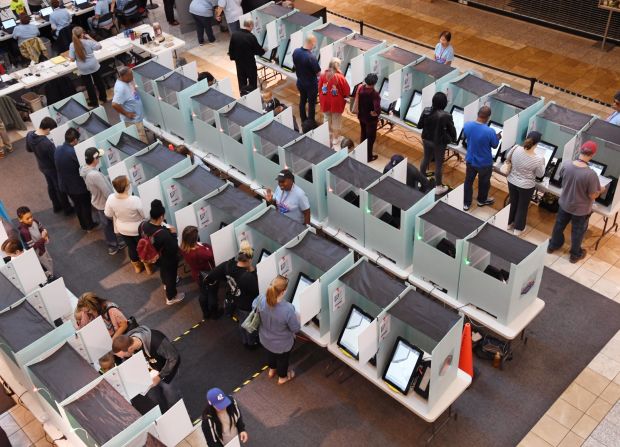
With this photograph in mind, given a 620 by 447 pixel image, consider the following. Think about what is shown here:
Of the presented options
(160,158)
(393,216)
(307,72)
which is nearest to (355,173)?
(393,216)

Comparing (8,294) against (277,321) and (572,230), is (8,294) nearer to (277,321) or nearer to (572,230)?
(277,321)

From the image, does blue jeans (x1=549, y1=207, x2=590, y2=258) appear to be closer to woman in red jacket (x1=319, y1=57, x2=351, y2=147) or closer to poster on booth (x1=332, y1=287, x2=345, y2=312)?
poster on booth (x1=332, y1=287, x2=345, y2=312)

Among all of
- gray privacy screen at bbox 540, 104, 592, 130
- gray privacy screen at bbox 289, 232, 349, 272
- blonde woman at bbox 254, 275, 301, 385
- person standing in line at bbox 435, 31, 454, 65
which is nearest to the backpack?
blonde woman at bbox 254, 275, 301, 385

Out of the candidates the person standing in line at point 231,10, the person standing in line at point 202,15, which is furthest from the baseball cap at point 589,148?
the person standing in line at point 202,15

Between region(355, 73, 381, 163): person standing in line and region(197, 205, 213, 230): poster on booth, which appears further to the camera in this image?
region(355, 73, 381, 163): person standing in line

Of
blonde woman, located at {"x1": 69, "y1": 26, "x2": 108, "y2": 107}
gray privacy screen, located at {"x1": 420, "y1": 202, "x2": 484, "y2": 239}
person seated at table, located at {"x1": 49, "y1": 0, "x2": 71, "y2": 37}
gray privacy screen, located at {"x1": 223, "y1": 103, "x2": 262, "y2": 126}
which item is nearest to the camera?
gray privacy screen, located at {"x1": 420, "y1": 202, "x2": 484, "y2": 239}

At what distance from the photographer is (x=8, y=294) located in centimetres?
656

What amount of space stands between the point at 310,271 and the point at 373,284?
0.89 meters

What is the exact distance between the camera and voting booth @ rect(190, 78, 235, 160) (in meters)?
8.85

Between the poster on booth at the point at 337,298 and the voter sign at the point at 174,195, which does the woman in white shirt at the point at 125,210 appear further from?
the poster on booth at the point at 337,298

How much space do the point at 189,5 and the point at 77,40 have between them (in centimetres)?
317

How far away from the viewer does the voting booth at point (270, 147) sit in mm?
8070

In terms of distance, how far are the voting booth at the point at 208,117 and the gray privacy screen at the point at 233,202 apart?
1.52 m

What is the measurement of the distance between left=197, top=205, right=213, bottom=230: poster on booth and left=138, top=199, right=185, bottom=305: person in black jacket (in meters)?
0.32
